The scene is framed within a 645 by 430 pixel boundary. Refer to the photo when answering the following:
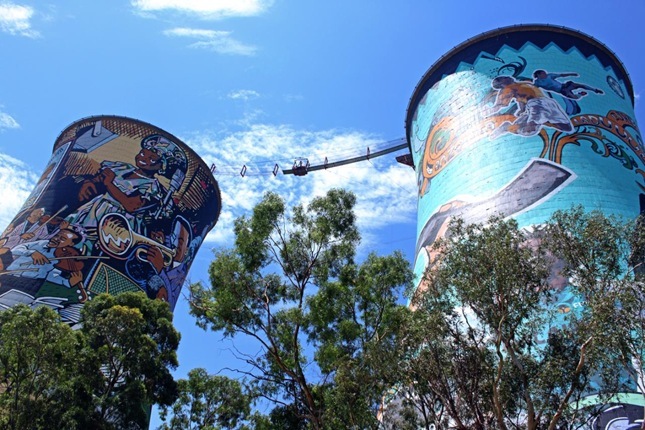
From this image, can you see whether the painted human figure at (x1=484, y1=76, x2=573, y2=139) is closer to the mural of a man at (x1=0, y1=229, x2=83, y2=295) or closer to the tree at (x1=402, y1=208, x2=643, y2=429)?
the tree at (x1=402, y1=208, x2=643, y2=429)

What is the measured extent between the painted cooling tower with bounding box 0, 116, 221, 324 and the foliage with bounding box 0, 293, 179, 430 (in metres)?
9.06

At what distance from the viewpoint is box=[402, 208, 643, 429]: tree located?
9125 mm

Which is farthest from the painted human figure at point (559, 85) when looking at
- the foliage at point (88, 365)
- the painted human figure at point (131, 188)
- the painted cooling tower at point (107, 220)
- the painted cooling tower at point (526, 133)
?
the painted human figure at point (131, 188)

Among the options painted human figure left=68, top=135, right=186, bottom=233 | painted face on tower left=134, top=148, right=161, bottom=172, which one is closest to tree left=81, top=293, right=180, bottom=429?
painted human figure left=68, top=135, right=186, bottom=233

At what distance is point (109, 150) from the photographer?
27844 millimetres

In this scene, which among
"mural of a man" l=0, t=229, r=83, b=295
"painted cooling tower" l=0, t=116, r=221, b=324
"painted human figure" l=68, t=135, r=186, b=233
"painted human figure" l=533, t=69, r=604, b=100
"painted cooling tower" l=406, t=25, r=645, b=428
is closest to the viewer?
"painted cooling tower" l=406, t=25, r=645, b=428

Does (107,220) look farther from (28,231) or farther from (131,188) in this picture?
(28,231)

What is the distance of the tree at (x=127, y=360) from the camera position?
1346 centimetres

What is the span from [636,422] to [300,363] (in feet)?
26.2

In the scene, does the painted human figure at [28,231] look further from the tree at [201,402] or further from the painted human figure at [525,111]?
the painted human figure at [525,111]

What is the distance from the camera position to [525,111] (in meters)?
20.5

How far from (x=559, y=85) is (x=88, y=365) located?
18679mm

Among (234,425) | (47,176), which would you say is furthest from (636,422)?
(47,176)

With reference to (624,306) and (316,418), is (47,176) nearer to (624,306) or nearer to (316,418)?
(316,418)
